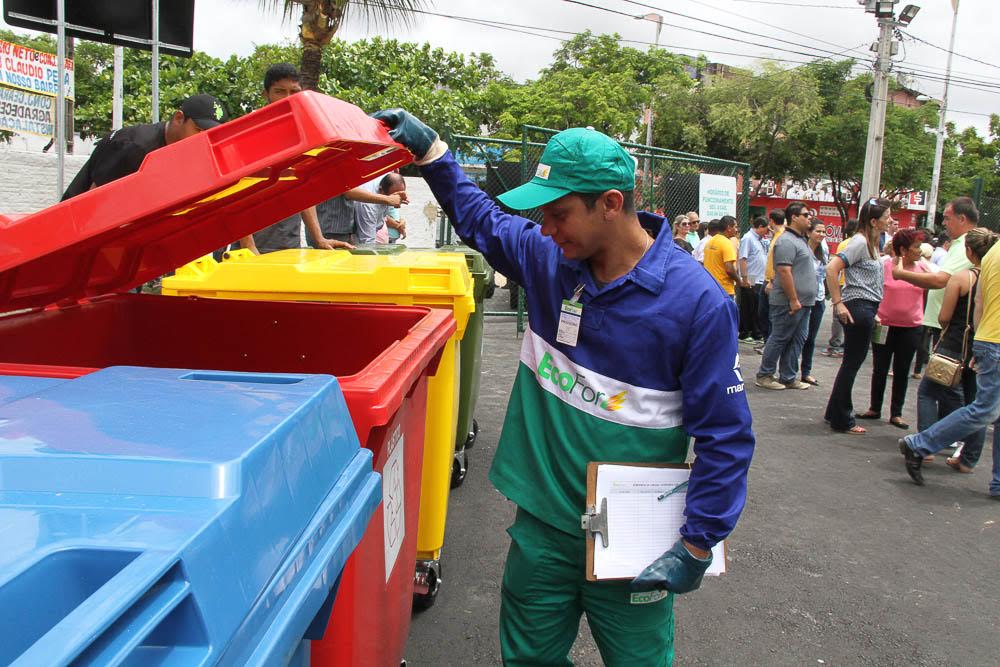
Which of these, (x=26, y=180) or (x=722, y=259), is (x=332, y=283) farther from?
(x=26, y=180)

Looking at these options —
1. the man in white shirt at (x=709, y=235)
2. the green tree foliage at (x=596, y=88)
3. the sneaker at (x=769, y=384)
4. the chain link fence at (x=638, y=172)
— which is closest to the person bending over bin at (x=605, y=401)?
the sneaker at (x=769, y=384)

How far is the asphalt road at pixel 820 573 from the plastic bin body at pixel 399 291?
0.56m

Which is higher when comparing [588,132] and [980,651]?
[588,132]

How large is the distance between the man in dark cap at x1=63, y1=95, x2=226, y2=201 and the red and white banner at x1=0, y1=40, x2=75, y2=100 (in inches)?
329

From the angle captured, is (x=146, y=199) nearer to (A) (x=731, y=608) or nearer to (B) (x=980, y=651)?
(A) (x=731, y=608)

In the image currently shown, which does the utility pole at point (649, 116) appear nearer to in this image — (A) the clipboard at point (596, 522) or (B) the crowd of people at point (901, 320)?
(B) the crowd of people at point (901, 320)

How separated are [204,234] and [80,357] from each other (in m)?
0.62

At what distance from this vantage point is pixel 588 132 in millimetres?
2084

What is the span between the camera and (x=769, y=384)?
8656mm

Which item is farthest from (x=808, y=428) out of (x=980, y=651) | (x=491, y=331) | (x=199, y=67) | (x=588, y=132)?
(x=199, y=67)

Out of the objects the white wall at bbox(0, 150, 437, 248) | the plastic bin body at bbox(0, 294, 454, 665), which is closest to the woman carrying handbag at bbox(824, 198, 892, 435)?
the plastic bin body at bbox(0, 294, 454, 665)

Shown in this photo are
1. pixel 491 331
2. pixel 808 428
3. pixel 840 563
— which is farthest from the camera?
pixel 491 331

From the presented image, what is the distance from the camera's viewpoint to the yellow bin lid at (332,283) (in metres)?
3.49

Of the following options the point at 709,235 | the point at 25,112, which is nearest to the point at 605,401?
the point at 709,235
